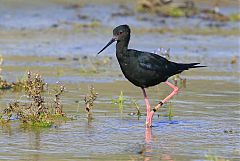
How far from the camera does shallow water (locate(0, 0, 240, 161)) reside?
7750mm

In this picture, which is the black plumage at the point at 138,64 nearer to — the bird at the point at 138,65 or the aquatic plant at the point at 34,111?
the bird at the point at 138,65

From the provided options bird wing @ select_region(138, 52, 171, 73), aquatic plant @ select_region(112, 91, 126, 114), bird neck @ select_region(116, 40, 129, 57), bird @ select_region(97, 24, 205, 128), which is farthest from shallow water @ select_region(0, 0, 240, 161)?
bird neck @ select_region(116, 40, 129, 57)

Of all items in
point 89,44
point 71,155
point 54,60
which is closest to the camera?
point 71,155

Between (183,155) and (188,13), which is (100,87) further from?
(188,13)

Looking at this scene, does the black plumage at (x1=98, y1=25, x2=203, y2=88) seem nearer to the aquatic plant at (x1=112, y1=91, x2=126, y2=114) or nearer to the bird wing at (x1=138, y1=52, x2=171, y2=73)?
the bird wing at (x1=138, y1=52, x2=171, y2=73)

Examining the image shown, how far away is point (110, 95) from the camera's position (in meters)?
11.0

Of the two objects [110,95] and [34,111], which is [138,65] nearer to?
[34,111]

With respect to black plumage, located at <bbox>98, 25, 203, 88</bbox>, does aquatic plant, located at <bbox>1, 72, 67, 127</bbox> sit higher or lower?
lower

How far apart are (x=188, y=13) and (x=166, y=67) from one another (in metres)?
9.85

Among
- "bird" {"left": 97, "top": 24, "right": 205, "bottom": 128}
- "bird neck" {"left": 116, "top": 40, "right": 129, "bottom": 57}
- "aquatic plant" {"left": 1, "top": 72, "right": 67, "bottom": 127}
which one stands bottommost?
"aquatic plant" {"left": 1, "top": 72, "right": 67, "bottom": 127}

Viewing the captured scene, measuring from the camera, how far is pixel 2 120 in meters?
8.78

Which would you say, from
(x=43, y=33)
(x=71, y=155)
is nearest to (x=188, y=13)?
(x=43, y=33)

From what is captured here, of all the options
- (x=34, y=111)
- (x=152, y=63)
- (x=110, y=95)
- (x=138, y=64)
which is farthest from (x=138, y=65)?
(x=110, y=95)

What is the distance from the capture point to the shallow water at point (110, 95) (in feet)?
25.4
